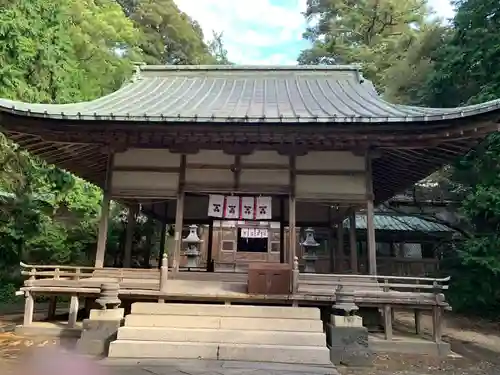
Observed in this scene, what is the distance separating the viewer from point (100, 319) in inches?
287

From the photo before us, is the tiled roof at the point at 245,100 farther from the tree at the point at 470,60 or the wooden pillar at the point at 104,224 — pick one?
the tree at the point at 470,60

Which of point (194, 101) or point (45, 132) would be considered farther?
point (194, 101)

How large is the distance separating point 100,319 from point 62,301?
29.0ft

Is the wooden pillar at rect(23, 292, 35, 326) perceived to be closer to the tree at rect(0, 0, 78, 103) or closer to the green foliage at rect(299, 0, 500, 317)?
the tree at rect(0, 0, 78, 103)

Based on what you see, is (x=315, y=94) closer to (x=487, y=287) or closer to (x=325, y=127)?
(x=325, y=127)

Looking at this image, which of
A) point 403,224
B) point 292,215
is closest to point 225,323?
point 292,215

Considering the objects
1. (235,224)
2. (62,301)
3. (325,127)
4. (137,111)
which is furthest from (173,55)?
(325,127)

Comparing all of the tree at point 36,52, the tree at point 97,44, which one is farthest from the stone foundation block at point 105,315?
the tree at point 97,44

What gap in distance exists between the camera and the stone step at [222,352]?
642cm

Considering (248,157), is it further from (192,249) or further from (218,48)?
(218,48)

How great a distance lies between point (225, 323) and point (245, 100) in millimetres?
6255

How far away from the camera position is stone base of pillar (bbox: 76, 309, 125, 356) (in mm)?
7020

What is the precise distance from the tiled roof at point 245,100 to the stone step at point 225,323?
12.7 ft

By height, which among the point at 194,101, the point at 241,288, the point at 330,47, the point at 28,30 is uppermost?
the point at 330,47
